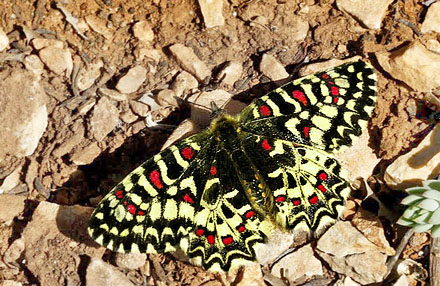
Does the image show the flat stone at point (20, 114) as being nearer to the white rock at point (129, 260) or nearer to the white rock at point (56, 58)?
the white rock at point (56, 58)

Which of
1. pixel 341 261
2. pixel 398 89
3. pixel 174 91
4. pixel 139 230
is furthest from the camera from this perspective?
pixel 174 91

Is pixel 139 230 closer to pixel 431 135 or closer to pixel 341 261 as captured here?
pixel 341 261

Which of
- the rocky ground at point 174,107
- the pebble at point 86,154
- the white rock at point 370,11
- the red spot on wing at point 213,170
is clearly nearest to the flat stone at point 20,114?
the rocky ground at point 174,107

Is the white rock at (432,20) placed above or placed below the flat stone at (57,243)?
above

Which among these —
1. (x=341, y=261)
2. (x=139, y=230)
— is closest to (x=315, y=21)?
(x=341, y=261)

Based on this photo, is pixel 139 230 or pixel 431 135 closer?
pixel 139 230

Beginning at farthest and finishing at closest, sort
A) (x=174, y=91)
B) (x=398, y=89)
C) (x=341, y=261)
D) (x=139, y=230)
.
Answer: (x=174, y=91), (x=398, y=89), (x=341, y=261), (x=139, y=230)

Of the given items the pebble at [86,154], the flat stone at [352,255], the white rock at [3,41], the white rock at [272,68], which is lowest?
the flat stone at [352,255]

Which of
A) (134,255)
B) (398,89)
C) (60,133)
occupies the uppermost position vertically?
(398,89)
